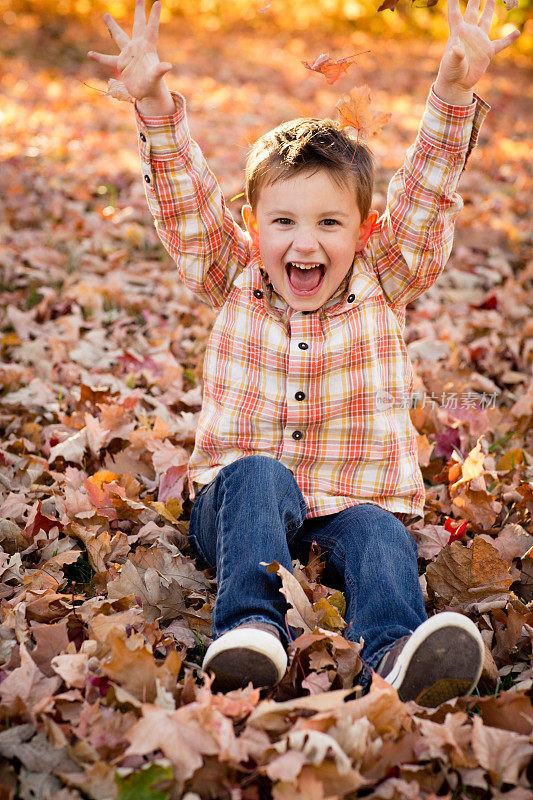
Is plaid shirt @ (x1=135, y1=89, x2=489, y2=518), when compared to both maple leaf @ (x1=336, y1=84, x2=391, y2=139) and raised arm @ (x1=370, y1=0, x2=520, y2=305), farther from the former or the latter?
maple leaf @ (x1=336, y1=84, x2=391, y2=139)

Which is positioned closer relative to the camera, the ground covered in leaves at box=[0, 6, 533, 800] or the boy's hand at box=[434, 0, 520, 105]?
the ground covered in leaves at box=[0, 6, 533, 800]

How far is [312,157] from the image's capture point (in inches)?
83.7

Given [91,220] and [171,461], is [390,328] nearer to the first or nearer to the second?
[171,461]

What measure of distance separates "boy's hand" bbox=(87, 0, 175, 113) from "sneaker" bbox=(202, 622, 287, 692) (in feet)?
4.52

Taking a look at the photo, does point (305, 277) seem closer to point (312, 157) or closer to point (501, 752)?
point (312, 157)

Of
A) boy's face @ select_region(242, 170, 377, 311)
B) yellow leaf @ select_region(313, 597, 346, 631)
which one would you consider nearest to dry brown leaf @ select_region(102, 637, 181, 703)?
yellow leaf @ select_region(313, 597, 346, 631)

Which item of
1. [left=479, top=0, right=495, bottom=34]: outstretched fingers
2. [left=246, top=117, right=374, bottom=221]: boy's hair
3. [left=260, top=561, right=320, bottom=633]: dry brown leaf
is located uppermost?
[left=479, top=0, right=495, bottom=34]: outstretched fingers

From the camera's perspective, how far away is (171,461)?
106 inches

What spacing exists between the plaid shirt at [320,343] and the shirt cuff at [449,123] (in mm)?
19

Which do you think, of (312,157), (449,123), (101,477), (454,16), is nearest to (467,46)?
(454,16)

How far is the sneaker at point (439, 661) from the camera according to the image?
163cm

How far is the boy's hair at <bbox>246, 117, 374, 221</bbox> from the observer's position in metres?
2.12

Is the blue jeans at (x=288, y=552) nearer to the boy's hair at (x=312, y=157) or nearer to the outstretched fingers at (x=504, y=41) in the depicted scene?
the boy's hair at (x=312, y=157)

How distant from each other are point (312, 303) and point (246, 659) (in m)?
1.00
